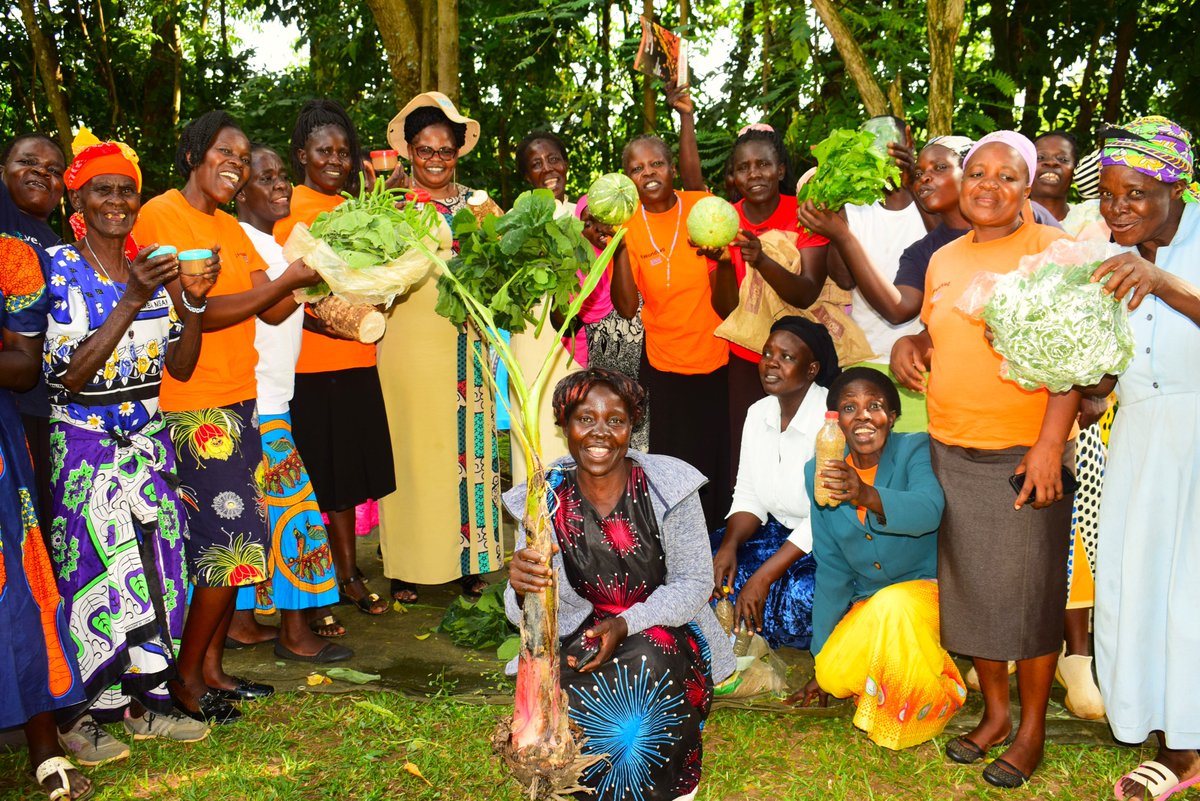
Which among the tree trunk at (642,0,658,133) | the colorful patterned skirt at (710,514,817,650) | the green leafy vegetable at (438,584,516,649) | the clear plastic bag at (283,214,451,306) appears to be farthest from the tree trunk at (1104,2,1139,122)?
the clear plastic bag at (283,214,451,306)

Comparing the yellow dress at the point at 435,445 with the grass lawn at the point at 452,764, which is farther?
the yellow dress at the point at 435,445

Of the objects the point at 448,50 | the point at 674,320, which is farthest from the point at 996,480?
the point at 448,50

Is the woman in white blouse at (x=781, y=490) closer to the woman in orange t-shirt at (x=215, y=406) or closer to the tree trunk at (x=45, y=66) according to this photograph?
the woman in orange t-shirt at (x=215, y=406)

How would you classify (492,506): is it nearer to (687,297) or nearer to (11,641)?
(687,297)

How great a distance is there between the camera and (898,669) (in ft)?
12.8

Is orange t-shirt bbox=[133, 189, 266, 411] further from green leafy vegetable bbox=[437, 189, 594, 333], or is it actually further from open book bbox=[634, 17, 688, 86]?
open book bbox=[634, 17, 688, 86]

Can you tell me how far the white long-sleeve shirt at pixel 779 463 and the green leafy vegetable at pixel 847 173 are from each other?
984 millimetres

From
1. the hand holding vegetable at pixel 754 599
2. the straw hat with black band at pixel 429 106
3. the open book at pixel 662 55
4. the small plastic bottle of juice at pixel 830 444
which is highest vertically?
the open book at pixel 662 55

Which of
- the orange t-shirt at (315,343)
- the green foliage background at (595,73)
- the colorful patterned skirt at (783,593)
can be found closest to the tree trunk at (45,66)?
the green foliage background at (595,73)

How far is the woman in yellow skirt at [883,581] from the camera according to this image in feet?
12.7

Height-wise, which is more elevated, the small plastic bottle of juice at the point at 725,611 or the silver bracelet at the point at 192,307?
the silver bracelet at the point at 192,307

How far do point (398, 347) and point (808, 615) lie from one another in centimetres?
252

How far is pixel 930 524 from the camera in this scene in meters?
3.74

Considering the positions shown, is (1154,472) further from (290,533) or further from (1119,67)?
(1119,67)
